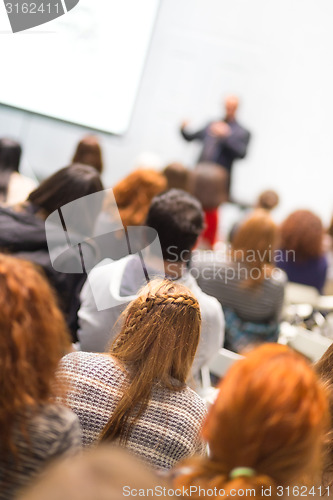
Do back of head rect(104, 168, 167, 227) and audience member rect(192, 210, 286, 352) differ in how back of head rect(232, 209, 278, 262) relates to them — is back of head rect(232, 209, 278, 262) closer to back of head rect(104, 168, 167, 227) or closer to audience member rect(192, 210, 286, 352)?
audience member rect(192, 210, 286, 352)

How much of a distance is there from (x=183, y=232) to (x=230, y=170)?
3.12 meters

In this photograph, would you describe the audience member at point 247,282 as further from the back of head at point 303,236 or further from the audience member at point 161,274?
the back of head at point 303,236

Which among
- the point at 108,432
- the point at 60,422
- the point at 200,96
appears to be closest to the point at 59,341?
the point at 60,422

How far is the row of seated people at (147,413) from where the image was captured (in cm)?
83

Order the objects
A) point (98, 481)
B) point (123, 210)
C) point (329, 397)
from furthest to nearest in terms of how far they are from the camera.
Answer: point (123, 210)
point (329, 397)
point (98, 481)

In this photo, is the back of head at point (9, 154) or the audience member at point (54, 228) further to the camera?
the back of head at point (9, 154)

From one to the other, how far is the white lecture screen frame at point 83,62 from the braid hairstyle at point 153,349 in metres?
2.64

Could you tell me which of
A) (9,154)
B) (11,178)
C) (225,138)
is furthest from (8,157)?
(225,138)

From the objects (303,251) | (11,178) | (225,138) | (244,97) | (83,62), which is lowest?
(303,251)

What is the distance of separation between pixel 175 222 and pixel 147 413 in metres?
0.89

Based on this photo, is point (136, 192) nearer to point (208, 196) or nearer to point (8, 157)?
point (8, 157)

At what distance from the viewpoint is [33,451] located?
96cm

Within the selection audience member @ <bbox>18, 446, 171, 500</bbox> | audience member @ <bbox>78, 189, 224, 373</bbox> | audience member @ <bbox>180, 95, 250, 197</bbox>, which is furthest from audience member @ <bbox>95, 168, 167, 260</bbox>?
audience member @ <bbox>180, 95, 250, 197</bbox>

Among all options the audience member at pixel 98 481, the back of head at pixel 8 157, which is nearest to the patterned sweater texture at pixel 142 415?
the audience member at pixel 98 481
